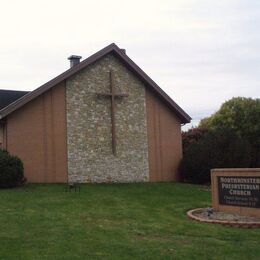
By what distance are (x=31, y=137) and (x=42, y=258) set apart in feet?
51.6

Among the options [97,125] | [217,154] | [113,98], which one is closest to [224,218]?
[217,154]

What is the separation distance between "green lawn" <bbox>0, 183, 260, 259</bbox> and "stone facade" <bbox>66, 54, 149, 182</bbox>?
19.1 ft

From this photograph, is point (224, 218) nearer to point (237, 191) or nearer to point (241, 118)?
point (237, 191)

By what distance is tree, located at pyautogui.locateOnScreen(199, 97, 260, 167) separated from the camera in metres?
41.8

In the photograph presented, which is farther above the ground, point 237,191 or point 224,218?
point 237,191

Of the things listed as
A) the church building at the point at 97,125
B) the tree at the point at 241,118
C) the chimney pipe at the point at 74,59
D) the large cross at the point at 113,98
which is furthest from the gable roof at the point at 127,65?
the tree at the point at 241,118

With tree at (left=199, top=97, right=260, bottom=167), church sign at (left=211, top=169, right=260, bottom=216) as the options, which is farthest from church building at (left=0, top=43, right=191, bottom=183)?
tree at (left=199, top=97, right=260, bottom=167)

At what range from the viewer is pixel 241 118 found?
43750 mm

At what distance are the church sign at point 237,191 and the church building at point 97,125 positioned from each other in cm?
1053

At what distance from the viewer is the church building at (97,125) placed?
24.9m

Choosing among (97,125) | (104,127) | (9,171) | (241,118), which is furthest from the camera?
(241,118)

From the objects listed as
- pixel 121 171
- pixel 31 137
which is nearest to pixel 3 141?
pixel 31 137

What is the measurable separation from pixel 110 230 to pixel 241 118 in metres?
32.9

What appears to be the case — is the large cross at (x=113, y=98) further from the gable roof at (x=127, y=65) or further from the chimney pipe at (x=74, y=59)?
the chimney pipe at (x=74, y=59)
